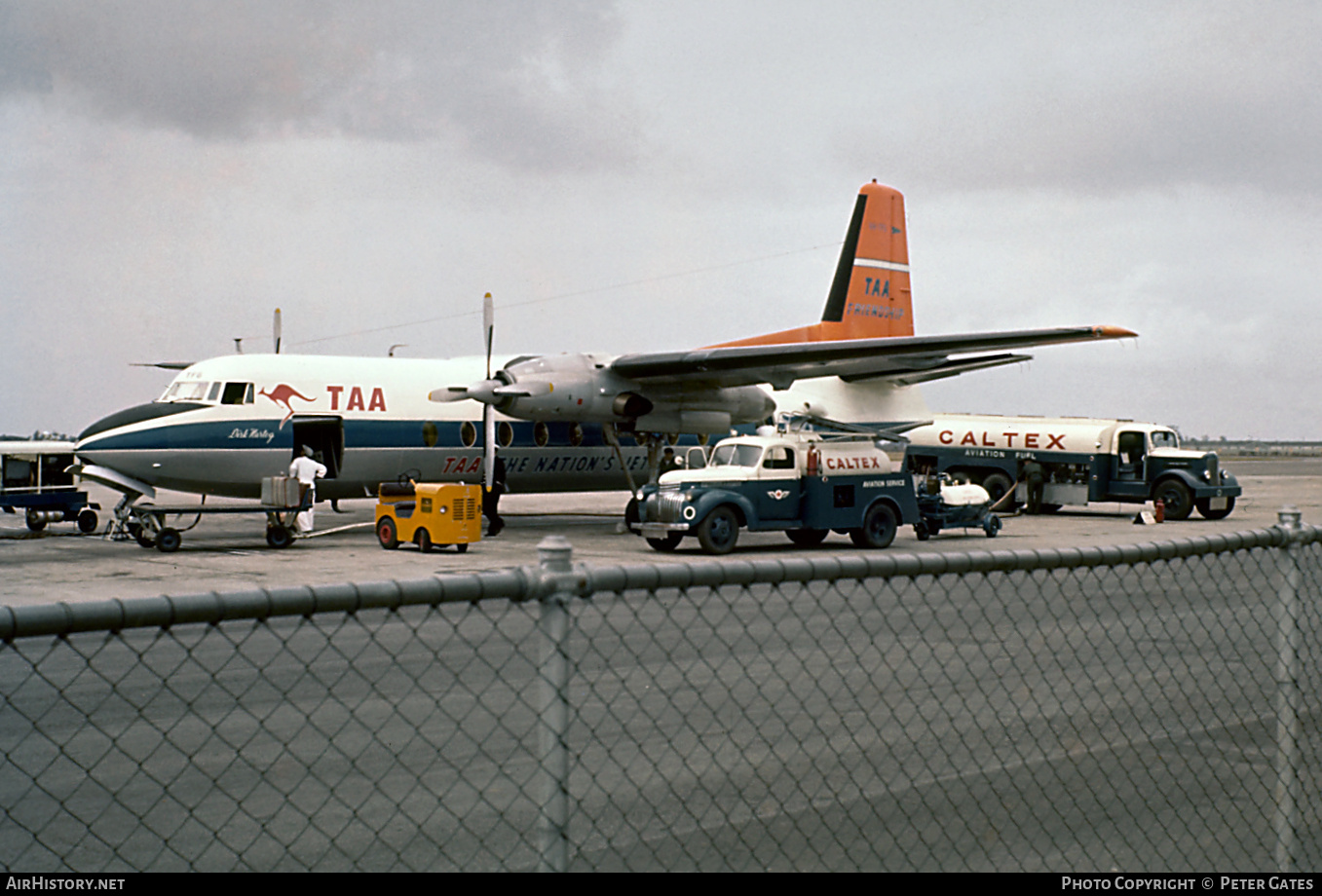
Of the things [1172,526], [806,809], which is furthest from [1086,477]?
[806,809]

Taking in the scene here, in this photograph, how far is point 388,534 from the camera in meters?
19.1

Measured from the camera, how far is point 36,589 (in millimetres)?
13586

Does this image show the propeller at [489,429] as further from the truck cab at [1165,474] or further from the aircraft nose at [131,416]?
the truck cab at [1165,474]

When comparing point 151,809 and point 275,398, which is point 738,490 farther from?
point 151,809

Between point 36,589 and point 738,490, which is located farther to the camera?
point 738,490

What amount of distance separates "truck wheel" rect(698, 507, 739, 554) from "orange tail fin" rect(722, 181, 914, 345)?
10.6m

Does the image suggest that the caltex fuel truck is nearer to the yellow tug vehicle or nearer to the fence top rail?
the yellow tug vehicle

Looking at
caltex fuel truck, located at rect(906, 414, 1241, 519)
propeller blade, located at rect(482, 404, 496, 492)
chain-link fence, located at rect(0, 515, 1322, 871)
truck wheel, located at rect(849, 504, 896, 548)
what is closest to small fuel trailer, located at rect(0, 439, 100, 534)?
propeller blade, located at rect(482, 404, 496, 492)

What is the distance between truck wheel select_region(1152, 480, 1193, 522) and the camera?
→ 2720cm

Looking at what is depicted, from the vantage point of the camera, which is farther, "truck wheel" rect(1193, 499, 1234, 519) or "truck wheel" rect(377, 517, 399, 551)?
"truck wheel" rect(1193, 499, 1234, 519)

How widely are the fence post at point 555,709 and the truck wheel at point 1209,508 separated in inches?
1084

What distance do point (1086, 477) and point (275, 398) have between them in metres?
18.9

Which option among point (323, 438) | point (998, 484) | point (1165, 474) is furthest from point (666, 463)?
point (1165, 474)

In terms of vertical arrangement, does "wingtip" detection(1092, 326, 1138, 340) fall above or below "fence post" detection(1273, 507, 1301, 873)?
above
